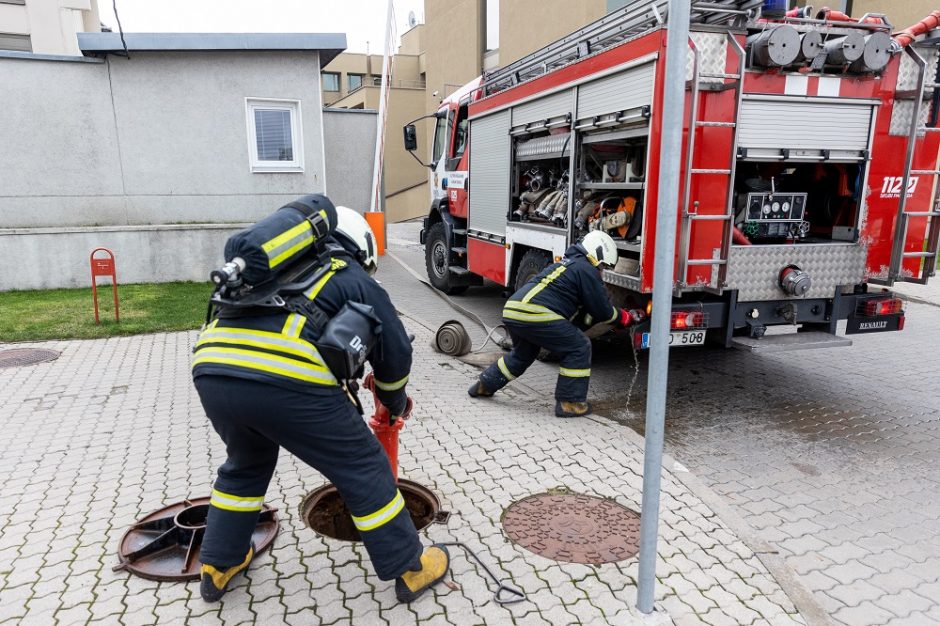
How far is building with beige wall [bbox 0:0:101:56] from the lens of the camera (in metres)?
23.9

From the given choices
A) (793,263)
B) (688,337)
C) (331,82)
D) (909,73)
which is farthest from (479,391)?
(331,82)

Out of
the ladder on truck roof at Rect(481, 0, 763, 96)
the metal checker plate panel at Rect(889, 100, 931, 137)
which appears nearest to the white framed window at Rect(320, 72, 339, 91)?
the ladder on truck roof at Rect(481, 0, 763, 96)

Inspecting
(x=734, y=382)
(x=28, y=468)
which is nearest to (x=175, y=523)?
(x=28, y=468)

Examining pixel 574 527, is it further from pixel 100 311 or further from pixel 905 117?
pixel 100 311

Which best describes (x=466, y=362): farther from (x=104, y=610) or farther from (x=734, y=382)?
(x=104, y=610)

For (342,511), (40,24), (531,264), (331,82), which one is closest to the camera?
(342,511)

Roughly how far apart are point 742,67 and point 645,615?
3645mm

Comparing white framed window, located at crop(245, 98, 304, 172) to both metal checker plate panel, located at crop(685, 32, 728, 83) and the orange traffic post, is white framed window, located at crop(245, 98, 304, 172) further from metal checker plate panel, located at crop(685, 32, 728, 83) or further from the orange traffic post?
metal checker plate panel, located at crop(685, 32, 728, 83)

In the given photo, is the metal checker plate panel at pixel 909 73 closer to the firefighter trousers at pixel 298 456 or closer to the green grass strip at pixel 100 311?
the firefighter trousers at pixel 298 456

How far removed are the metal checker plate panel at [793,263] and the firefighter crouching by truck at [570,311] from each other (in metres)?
0.86

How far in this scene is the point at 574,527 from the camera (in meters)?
3.32

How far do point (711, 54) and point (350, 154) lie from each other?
960 cm

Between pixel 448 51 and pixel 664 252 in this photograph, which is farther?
pixel 448 51

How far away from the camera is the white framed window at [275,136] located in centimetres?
1089
